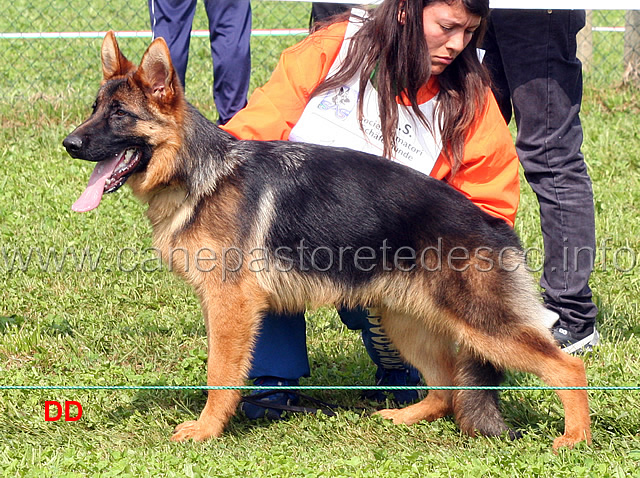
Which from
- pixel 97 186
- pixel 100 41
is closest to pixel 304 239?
pixel 97 186

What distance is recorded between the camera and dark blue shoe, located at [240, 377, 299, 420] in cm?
372

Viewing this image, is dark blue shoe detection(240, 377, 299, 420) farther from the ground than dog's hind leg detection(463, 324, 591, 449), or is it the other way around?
dog's hind leg detection(463, 324, 591, 449)

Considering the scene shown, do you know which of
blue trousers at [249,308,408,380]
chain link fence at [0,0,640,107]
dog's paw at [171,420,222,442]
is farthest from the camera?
chain link fence at [0,0,640,107]

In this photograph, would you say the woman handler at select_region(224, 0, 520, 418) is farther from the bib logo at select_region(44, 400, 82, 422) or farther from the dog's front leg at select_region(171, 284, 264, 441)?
the bib logo at select_region(44, 400, 82, 422)

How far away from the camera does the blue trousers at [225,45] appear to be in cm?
690

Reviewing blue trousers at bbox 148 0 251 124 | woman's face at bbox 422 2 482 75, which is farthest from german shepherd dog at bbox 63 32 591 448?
blue trousers at bbox 148 0 251 124

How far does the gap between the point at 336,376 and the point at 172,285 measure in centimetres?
149

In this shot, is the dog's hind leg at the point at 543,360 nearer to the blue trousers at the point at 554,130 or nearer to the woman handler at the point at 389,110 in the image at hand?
the woman handler at the point at 389,110

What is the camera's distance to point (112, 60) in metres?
3.32

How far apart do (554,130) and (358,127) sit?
116 centimetres

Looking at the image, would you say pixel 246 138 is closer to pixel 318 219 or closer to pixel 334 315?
pixel 318 219

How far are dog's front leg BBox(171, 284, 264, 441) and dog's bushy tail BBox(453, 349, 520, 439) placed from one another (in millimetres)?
927

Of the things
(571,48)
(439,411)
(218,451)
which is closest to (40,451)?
(218,451)

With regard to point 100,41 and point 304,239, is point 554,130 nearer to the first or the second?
point 304,239
